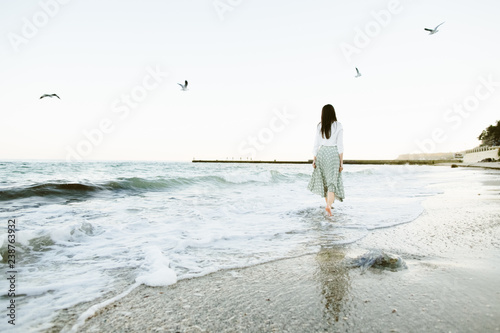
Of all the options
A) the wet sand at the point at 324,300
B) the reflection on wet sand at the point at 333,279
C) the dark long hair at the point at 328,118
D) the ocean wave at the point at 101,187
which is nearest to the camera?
the wet sand at the point at 324,300

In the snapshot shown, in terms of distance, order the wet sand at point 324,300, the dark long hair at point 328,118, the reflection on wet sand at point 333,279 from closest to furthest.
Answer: the wet sand at point 324,300, the reflection on wet sand at point 333,279, the dark long hair at point 328,118

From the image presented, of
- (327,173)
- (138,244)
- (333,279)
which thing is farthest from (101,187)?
(333,279)

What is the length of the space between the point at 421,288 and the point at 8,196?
10.3m

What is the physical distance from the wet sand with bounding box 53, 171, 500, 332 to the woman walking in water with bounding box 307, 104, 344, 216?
2.62m

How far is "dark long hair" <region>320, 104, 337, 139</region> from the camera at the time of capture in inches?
206

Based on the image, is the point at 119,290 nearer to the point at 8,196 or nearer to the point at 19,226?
the point at 19,226

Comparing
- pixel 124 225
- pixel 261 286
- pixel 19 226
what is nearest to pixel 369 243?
pixel 261 286

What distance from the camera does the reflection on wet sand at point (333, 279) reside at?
166 cm

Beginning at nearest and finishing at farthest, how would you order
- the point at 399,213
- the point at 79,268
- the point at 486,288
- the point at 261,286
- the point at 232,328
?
the point at 232,328 < the point at 486,288 < the point at 261,286 < the point at 79,268 < the point at 399,213

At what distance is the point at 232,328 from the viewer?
56.6 inches

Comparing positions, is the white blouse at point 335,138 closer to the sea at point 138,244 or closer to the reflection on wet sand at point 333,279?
the sea at point 138,244

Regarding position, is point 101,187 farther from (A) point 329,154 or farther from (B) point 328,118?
(B) point 328,118

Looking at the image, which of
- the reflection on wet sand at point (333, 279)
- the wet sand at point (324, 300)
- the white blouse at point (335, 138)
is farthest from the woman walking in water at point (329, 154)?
the wet sand at point (324, 300)

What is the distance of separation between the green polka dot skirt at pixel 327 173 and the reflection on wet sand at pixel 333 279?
2494 mm
